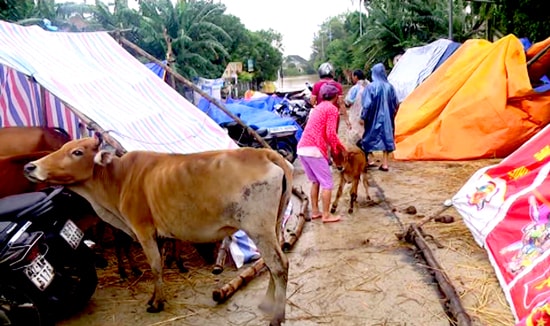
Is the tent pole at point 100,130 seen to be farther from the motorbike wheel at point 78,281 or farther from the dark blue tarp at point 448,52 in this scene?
the dark blue tarp at point 448,52

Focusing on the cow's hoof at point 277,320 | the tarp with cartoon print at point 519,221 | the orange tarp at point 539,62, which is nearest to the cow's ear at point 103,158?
the cow's hoof at point 277,320

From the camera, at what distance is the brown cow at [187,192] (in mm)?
3607

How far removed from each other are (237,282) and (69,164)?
5.39 feet

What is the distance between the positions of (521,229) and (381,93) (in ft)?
16.2

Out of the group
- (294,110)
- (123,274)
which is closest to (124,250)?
(123,274)

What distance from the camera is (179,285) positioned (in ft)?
15.1

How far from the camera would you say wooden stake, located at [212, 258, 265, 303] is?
4.16 metres

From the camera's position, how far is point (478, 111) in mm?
9047

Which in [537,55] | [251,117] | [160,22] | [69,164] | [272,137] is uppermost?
[160,22]

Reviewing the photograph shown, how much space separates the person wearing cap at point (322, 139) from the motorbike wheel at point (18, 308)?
10.9 ft

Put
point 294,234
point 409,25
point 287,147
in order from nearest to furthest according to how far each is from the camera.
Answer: point 294,234, point 287,147, point 409,25

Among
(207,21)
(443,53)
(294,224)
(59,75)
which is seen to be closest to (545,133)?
(294,224)

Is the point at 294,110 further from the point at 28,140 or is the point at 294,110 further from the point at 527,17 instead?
the point at 28,140

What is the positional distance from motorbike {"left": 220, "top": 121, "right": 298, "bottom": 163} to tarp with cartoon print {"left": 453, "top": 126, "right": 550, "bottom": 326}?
4.80 meters
